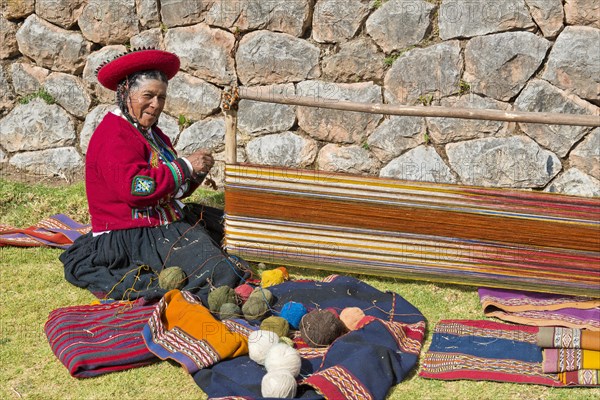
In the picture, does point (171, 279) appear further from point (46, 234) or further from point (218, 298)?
point (46, 234)

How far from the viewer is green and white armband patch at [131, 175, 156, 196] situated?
395 centimetres

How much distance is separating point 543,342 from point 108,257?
2080 mm

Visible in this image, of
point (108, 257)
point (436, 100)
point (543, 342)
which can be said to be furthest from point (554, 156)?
point (108, 257)

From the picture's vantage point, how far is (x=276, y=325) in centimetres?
352

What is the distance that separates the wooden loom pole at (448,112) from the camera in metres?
3.63

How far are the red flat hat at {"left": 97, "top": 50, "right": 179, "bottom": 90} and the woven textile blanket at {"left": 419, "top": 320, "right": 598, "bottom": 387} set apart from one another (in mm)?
1830

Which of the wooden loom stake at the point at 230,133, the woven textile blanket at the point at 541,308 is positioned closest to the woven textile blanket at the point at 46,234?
the wooden loom stake at the point at 230,133

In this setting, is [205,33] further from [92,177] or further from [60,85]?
[92,177]

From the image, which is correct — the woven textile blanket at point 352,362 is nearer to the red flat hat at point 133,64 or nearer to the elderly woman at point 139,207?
the elderly woman at point 139,207

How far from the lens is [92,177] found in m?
4.16

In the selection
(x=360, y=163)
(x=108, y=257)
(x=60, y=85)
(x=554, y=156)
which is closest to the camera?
(x=108, y=257)

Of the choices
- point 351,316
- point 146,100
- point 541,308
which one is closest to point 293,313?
point 351,316

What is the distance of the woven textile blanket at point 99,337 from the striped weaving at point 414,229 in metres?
0.75

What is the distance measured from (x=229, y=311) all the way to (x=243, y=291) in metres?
0.25
